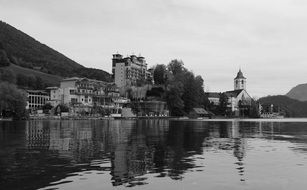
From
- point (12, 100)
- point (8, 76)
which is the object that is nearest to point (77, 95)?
point (8, 76)

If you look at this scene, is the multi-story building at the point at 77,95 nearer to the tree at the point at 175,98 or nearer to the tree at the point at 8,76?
the tree at the point at 8,76

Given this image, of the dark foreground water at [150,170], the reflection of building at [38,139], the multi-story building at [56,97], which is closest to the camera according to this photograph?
the dark foreground water at [150,170]

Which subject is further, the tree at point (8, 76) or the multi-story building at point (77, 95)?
the multi-story building at point (77, 95)

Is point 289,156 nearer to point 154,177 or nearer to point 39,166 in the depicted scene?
point 154,177

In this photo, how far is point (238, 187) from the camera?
57.3ft

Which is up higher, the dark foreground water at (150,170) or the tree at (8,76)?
the tree at (8,76)

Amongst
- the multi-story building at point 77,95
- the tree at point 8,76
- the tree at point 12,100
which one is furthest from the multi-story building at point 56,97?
the tree at point 12,100

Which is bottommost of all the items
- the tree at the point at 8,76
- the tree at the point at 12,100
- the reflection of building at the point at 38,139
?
the reflection of building at the point at 38,139

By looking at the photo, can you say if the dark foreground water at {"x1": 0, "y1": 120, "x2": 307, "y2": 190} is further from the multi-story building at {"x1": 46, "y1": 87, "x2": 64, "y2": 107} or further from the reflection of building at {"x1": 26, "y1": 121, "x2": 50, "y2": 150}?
the multi-story building at {"x1": 46, "y1": 87, "x2": 64, "y2": 107}

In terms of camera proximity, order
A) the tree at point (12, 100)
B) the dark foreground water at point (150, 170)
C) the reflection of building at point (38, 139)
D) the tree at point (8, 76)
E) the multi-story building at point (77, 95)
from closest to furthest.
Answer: the dark foreground water at point (150, 170), the reflection of building at point (38, 139), the tree at point (12, 100), the tree at point (8, 76), the multi-story building at point (77, 95)

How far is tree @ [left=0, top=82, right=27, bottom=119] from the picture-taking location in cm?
12932

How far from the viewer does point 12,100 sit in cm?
13212

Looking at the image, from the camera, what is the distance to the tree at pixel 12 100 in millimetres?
129325

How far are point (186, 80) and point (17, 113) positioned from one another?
297 feet
